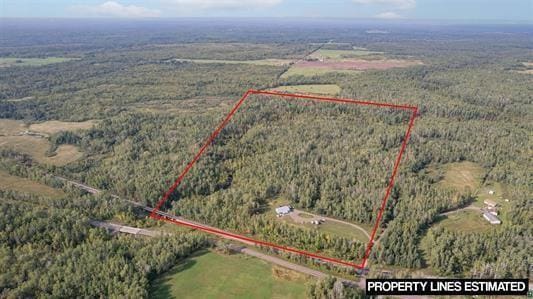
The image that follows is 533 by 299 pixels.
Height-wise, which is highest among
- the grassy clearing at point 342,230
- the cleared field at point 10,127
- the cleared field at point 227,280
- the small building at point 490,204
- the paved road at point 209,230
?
the cleared field at point 10,127

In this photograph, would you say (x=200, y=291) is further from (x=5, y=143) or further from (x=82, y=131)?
(x=5, y=143)

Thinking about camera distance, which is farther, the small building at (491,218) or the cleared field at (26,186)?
the cleared field at (26,186)

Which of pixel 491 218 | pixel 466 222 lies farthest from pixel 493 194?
pixel 466 222

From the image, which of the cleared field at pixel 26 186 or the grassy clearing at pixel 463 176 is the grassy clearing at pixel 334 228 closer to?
the grassy clearing at pixel 463 176

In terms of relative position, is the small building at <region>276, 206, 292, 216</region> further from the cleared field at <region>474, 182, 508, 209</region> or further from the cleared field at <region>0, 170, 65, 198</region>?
the cleared field at <region>0, 170, 65, 198</region>

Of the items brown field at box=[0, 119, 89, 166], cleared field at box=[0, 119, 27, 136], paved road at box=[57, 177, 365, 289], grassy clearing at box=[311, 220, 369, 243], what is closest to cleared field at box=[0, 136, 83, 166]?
brown field at box=[0, 119, 89, 166]

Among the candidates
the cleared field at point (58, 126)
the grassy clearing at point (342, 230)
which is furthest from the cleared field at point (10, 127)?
the grassy clearing at point (342, 230)

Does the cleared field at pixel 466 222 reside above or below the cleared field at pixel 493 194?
below

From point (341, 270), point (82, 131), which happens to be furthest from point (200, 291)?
point (82, 131)
